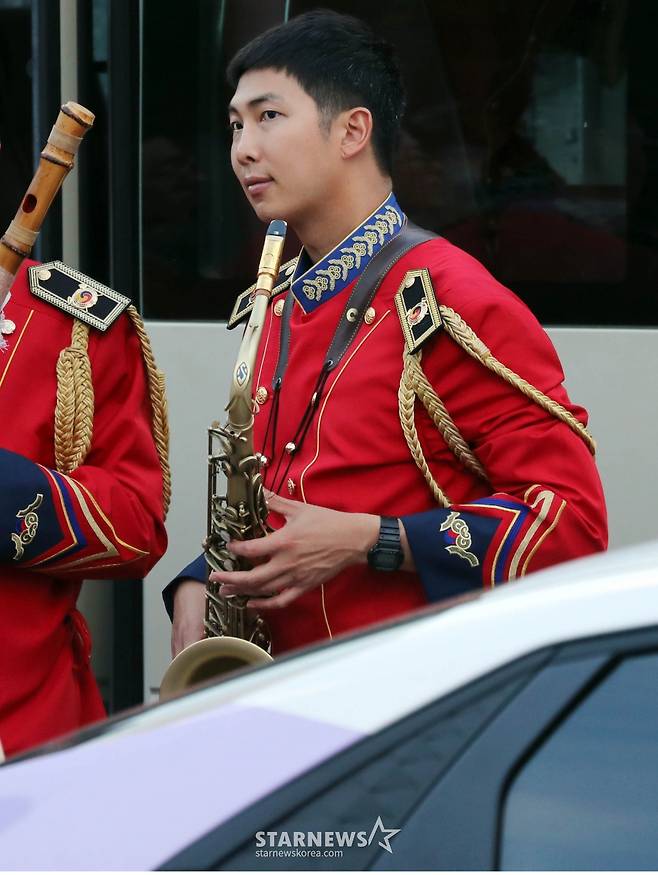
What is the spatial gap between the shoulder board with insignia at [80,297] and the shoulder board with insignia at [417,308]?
1.57 feet

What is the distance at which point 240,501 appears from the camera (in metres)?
2.48

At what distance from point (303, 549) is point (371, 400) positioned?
0.82 feet

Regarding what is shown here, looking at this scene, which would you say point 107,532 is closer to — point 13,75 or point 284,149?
point 284,149

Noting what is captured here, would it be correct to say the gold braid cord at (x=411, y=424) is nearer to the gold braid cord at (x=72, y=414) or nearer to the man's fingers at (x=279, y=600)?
the man's fingers at (x=279, y=600)

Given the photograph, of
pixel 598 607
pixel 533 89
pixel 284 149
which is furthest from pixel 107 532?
pixel 533 89

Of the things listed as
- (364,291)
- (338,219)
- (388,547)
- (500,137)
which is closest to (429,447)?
(388,547)

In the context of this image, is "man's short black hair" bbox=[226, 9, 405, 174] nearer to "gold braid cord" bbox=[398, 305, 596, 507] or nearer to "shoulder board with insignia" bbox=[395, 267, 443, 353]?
"shoulder board with insignia" bbox=[395, 267, 443, 353]

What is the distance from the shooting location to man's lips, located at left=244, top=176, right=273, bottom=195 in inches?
97.7

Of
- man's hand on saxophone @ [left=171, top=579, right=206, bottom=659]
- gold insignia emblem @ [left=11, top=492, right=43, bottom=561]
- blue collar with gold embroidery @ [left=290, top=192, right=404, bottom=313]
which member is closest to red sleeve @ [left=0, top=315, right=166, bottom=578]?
gold insignia emblem @ [left=11, top=492, right=43, bottom=561]

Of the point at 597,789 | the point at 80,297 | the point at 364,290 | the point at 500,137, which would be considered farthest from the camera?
the point at 500,137

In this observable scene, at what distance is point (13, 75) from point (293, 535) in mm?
1844

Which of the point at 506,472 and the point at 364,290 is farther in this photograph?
the point at 364,290

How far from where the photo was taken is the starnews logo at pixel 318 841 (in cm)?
133

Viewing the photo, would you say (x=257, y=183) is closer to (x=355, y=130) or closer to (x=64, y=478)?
(x=355, y=130)
